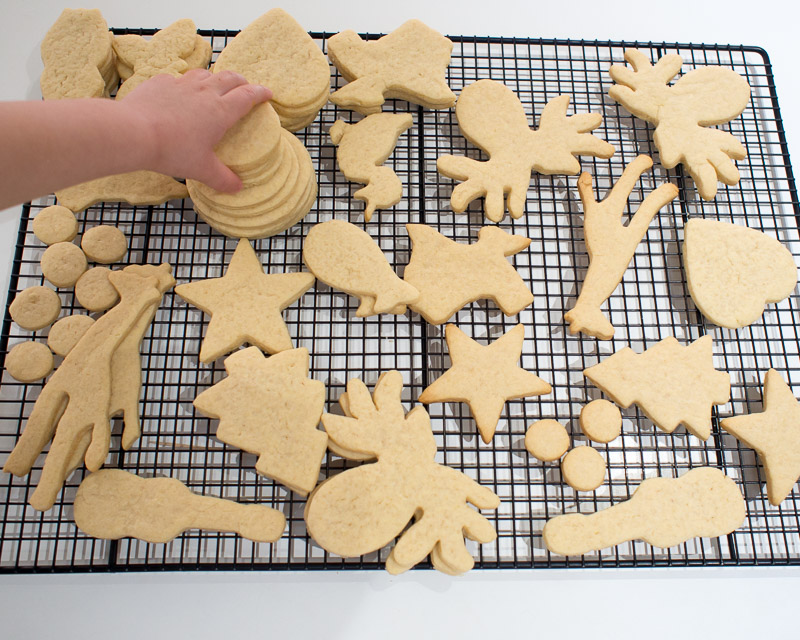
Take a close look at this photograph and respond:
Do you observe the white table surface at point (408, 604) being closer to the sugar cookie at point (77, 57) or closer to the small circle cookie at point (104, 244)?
the small circle cookie at point (104, 244)

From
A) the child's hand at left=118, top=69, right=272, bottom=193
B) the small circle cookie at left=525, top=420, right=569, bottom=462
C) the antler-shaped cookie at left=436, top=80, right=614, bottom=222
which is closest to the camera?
the child's hand at left=118, top=69, right=272, bottom=193

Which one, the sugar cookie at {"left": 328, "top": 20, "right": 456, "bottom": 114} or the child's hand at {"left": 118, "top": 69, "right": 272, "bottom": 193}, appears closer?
the child's hand at {"left": 118, "top": 69, "right": 272, "bottom": 193}

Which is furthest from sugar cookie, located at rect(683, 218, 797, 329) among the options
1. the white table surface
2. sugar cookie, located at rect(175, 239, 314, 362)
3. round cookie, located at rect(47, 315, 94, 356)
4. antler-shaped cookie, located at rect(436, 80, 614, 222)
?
round cookie, located at rect(47, 315, 94, 356)

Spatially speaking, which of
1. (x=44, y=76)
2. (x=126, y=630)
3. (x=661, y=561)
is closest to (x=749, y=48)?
(x=661, y=561)

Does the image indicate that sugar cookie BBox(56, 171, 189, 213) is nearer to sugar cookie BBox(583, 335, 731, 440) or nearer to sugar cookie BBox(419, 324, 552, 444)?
sugar cookie BBox(419, 324, 552, 444)

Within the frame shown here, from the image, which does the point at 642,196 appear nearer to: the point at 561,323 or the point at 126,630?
the point at 561,323

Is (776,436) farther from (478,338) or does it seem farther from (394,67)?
(394,67)
